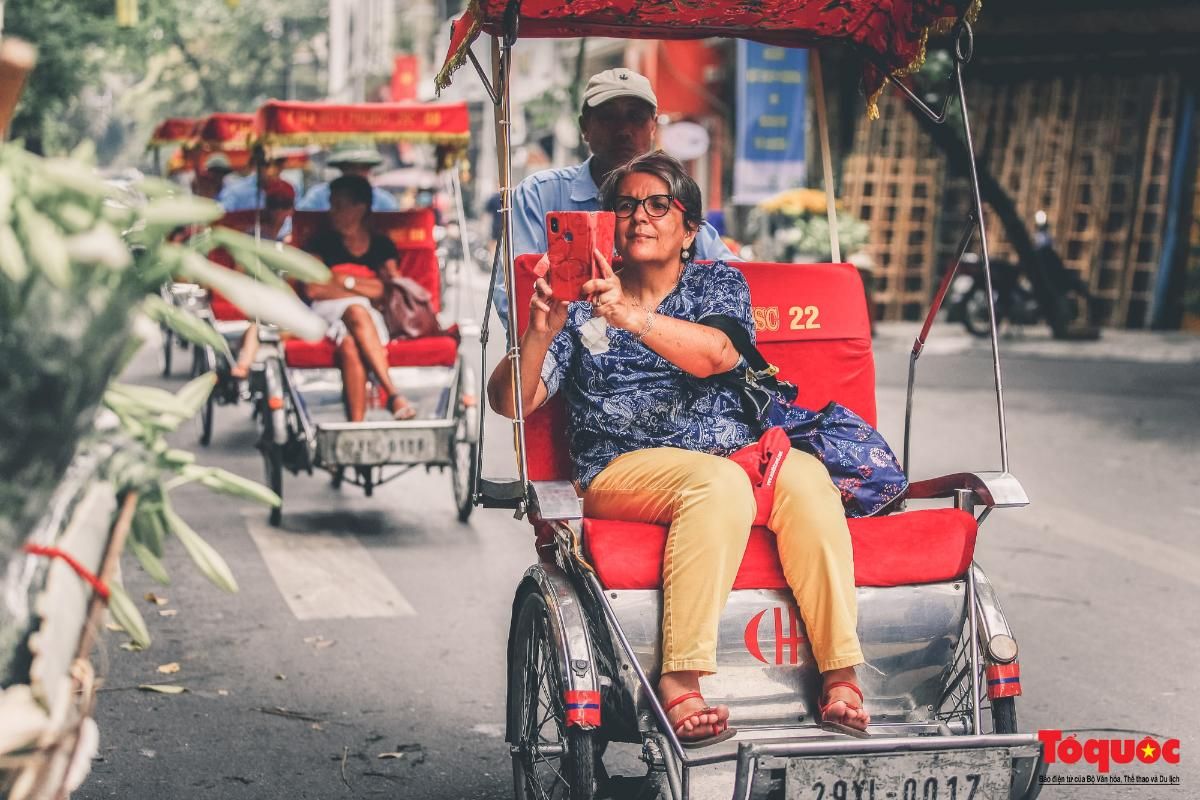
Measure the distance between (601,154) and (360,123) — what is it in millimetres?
4646

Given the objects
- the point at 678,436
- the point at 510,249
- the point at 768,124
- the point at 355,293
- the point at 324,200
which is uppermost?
the point at 768,124

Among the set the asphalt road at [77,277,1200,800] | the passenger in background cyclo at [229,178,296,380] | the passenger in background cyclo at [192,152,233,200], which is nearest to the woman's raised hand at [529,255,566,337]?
the asphalt road at [77,277,1200,800]

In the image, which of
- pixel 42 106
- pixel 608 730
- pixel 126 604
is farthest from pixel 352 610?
pixel 42 106

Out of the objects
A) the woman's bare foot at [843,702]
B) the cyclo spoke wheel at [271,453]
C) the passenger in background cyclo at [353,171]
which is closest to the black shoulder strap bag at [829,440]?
the woman's bare foot at [843,702]

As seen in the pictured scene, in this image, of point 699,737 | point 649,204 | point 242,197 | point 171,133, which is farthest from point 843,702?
point 171,133

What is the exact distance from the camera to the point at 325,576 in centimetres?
640

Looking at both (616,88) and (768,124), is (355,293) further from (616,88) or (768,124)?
(768,124)

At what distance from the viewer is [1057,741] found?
432 centimetres

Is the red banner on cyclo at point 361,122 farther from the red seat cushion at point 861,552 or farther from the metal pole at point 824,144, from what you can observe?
the red seat cushion at point 861,552

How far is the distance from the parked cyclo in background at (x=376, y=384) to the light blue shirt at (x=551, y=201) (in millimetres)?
2116

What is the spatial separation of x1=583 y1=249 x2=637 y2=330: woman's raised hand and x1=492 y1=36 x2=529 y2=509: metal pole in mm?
305

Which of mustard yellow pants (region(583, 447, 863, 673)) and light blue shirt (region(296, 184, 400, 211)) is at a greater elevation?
light blue shirt (region(296, 184, 400, 211))

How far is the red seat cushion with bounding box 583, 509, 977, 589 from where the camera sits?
10.9 ft

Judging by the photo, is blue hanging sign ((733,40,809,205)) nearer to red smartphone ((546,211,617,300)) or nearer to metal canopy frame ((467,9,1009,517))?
metal canopy frame ((467,9,1009,517))
